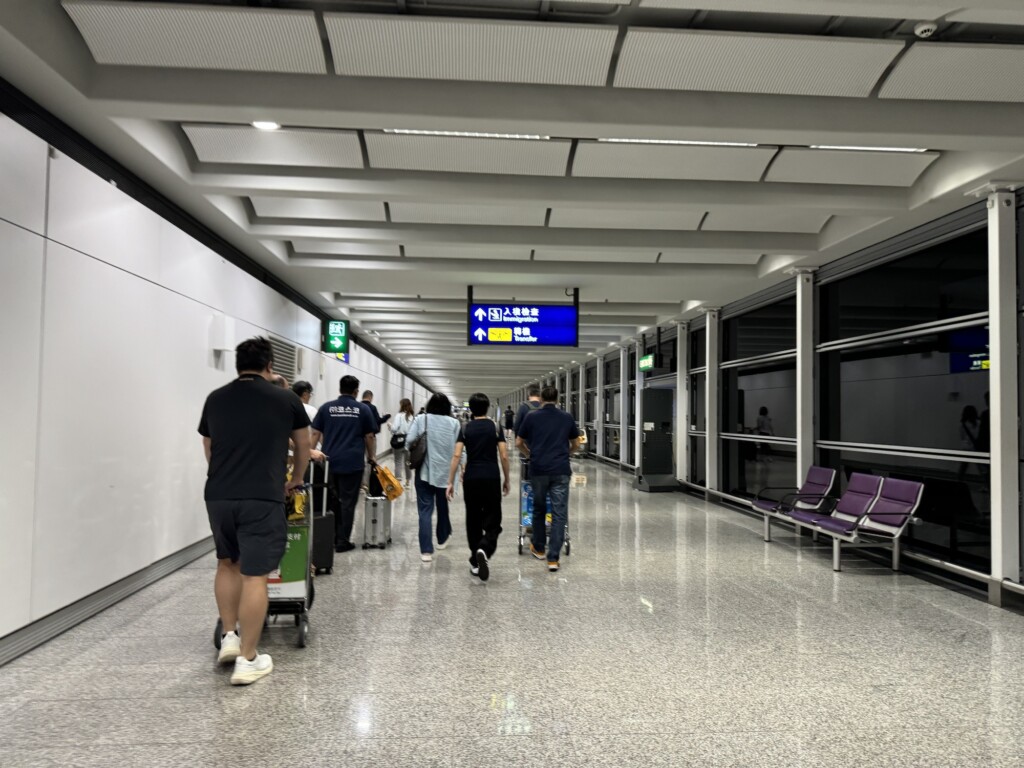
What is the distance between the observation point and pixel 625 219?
6.65m

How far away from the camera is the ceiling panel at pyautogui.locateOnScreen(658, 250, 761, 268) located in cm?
762

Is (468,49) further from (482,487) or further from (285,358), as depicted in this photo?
(285,358)

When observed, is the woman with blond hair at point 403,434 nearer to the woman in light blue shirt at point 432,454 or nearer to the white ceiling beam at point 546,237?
the woman in light blue shirt at point 432,454

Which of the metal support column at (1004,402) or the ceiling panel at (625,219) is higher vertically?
the ceiling panel at (625,219)

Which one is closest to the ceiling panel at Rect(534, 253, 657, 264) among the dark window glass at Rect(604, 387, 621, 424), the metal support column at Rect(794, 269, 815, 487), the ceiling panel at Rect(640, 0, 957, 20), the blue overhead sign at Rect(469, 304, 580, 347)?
the blue overhead sign at Rect(469, 304, 580, 347)

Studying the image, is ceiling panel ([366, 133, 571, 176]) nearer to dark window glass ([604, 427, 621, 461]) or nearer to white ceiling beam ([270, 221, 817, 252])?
white ceiling beam ([270, 221, 817, 252])

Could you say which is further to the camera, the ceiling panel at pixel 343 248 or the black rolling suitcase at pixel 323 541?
the ceiling panel at pixel 343 248

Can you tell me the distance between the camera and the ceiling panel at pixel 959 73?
12.1ft

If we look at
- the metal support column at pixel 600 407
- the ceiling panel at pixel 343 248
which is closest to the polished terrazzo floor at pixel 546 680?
the ceiling panel at pixel 343 248

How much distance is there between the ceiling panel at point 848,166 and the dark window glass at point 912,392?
5.18 feet

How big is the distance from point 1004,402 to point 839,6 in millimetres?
3446

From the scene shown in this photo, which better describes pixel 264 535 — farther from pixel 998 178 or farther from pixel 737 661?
pixel 998 178

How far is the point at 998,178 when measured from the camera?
4.93 metres

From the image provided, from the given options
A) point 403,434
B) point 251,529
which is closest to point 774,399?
point 403,434
